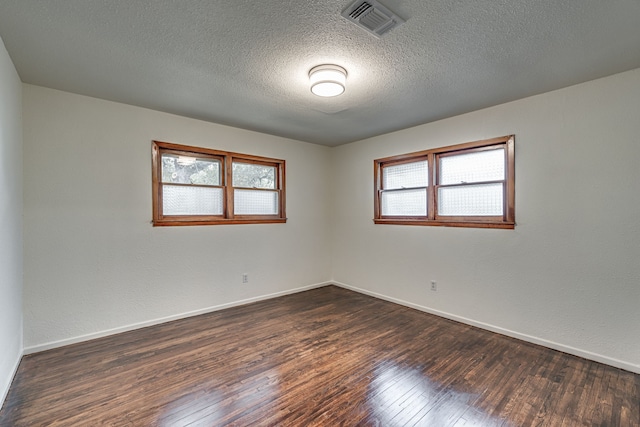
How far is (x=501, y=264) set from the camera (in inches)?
122

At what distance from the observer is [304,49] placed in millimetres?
2062

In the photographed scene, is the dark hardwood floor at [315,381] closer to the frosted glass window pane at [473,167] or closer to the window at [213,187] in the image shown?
the window at [213,187]

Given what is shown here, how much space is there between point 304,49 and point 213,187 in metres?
2.38

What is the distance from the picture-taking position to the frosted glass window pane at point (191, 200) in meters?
3.47

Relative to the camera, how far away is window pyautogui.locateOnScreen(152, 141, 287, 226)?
3441mm

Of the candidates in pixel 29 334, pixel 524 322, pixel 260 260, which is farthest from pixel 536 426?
pixel 29 334

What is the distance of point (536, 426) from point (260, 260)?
3.42 metres

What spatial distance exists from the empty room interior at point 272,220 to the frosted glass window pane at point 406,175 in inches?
0.8

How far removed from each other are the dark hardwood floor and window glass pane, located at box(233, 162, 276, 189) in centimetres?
201

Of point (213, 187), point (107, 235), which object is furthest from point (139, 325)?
point (213, 187)

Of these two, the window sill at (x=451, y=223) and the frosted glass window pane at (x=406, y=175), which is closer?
the window sill at (x=451, y=223)

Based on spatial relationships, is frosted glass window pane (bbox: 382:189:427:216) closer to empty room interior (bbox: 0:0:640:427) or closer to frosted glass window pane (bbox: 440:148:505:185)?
empty room interior (bbox: 0:0:640:427)

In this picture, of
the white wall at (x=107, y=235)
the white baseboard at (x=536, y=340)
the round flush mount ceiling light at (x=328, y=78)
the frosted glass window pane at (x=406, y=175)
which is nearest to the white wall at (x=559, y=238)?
the white baseboard at (x=536, y=340)

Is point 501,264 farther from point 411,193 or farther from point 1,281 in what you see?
point 1,281
